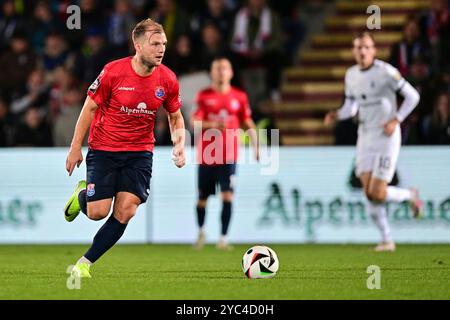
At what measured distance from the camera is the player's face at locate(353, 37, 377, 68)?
14.1 m

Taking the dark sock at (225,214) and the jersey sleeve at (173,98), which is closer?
the jersey sleeve at (173,98)

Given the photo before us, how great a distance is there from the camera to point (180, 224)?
16.4 m

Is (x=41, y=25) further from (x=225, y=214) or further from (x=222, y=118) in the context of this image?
(x=225, y=214)

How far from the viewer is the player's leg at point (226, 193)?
15.0 m

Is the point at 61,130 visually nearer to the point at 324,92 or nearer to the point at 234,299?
the point at 324,92

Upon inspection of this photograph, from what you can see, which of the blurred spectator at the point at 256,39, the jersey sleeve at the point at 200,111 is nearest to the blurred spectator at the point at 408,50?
the blurred spectator at the point at 256,39

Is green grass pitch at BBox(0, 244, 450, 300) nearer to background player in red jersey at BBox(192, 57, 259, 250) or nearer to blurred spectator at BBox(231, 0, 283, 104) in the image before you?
background player in red jersey at BBox(192, 57, 259, 250)

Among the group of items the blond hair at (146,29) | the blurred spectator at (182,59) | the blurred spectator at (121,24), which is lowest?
the blond hair at (146,29)

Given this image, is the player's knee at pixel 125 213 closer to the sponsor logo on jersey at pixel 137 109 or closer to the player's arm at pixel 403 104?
the sponsor logo on jersey at pixel 137 109

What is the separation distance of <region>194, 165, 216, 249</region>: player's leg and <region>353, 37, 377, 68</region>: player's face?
7.63 ft

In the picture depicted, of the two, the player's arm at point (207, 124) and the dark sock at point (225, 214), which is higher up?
the player's arm at point (207, 124)

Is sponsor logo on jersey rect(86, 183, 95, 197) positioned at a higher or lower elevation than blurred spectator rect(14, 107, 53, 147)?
lower

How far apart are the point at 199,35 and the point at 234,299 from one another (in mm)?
10825

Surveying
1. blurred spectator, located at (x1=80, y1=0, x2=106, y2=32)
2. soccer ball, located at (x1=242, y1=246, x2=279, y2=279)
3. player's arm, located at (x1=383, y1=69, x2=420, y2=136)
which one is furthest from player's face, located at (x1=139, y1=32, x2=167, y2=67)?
blurred spectator, located at (x1=80, y1=0, x2=106, y2=32)
